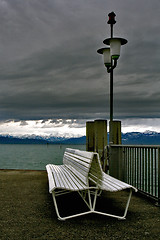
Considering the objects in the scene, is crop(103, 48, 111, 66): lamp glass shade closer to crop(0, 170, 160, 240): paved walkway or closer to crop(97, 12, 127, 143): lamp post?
crop(97, 12, 127, 143): lamp post

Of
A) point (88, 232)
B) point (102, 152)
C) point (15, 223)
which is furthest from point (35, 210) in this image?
point (102, 152)

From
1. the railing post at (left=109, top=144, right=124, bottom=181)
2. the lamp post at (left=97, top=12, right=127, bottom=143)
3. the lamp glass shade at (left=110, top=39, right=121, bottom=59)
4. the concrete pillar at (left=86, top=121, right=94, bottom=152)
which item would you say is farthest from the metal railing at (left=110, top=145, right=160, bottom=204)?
the lamp glass shade at (left=110, top=39, right=121, bottom=59)

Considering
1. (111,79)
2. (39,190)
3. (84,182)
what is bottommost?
(39,190)

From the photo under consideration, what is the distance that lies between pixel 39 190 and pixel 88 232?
3.47m

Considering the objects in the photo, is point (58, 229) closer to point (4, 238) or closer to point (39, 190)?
point (4, 238)

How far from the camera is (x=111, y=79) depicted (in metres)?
8.99

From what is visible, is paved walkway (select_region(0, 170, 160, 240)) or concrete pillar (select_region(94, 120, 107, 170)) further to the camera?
concrete pillar (select_region(94, 120, 107, 170))

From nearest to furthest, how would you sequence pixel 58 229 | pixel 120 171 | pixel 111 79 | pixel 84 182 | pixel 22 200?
pixel 58 229 → pixel 84 182 → pixel 22 200 → pixel 120 171 → pixel 111 79

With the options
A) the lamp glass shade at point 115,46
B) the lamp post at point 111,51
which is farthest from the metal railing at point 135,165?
the lamp glass shade at point 115,46

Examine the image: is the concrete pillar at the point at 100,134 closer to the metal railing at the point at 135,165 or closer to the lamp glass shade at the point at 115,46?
the metal railing at the point at 135,165

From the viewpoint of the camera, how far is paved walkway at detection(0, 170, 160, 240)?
4238 mm

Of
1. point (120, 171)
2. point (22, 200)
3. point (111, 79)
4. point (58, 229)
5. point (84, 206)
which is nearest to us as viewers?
point (58, 229)

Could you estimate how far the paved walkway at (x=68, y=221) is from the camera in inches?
167

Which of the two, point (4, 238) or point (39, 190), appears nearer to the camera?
point (4, 238)
